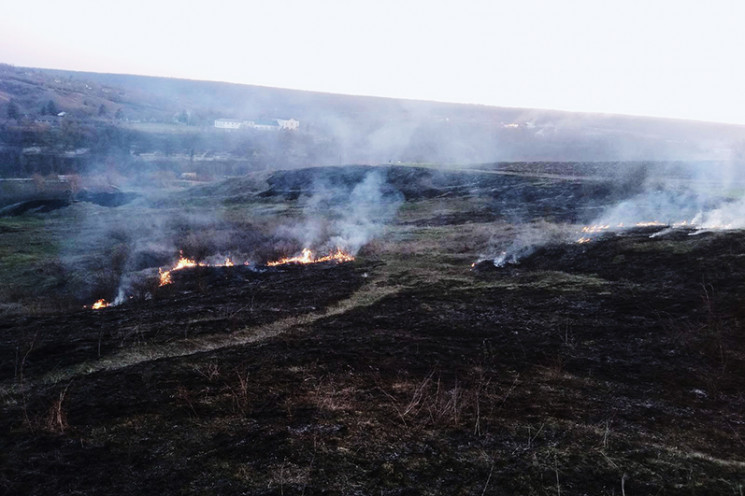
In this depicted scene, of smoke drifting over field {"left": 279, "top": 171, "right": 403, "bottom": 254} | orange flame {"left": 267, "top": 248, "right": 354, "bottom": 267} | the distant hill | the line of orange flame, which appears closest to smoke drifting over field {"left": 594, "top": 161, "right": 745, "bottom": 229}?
orange flame {"left": 267, "top": 248, "right": 354, "bottom": 267}

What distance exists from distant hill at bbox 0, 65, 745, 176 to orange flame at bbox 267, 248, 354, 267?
45.7 metres

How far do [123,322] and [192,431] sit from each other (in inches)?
271

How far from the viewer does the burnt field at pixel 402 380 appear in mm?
6188

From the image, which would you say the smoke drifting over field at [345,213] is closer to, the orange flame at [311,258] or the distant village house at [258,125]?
the orange flame at [311,258]

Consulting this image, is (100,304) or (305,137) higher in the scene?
(305,137)

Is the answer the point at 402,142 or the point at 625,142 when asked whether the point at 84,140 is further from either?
the point at 625,142

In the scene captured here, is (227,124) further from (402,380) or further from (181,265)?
(402,380)

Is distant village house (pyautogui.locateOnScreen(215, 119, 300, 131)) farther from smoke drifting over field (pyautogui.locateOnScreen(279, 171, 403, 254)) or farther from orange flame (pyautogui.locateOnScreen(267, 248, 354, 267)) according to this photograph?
orange flame (pyautogui.locateOnScreen(267, 248, 354, 267))

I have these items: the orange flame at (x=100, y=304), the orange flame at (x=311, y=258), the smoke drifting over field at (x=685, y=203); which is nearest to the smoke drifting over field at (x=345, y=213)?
the orange flame at (x=311, y=258)

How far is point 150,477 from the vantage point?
614 centimetres

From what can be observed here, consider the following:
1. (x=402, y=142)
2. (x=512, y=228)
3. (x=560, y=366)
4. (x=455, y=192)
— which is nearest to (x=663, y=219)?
(x=512, y=228)

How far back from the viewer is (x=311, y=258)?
2106 cm

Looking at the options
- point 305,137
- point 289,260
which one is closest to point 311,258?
point 289,260

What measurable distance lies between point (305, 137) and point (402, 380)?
8710 centimetres
